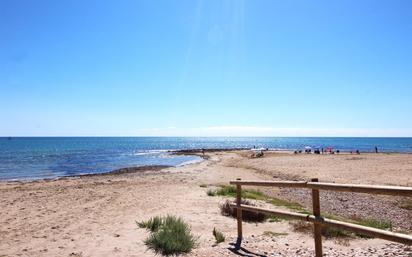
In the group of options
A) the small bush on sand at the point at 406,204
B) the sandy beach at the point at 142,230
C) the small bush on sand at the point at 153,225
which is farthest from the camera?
the small bush on sand at the point at 406,204

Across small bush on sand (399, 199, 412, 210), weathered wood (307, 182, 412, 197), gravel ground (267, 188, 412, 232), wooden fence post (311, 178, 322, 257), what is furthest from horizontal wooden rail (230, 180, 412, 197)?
small bush on sand (399, 199, 412, 210)

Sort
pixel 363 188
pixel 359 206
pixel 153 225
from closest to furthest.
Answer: pixel 363 188, pixel 153 225, pixel 359 206

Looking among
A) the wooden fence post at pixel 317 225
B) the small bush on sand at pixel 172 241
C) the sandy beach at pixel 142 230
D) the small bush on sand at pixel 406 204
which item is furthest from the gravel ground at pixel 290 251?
the small bush on sand at pixel 406 204

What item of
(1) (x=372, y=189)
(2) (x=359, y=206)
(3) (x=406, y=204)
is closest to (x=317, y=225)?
(1) (x=372, y=189)

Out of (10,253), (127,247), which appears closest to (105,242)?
(127,247)

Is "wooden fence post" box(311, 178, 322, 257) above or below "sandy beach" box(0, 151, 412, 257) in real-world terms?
above

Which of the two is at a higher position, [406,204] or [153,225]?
[153,225]

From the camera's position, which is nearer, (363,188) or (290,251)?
(363,188)

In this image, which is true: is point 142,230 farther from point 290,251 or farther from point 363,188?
point 363,188

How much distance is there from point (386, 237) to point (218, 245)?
13.9ft

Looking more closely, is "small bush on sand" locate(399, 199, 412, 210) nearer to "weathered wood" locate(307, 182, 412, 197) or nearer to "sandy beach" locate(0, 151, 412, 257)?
"sandy beach" locate(0, 151, 412, 257)

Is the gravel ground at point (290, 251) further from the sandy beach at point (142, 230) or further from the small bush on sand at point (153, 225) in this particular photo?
the small bush on sand at point (153, 225)

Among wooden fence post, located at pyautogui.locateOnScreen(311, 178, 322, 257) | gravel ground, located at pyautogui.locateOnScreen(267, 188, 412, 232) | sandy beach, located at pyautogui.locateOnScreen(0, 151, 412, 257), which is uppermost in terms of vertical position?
wooden fence post, located at pyautogui.locateOnScreen(311, 178, 322, 257)

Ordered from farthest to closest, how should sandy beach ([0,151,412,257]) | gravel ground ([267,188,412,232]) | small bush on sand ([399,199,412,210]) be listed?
small bush on sand ([399,199,412,210]) → gravel ground ([267,188,412,232]) → sandy beach ([0,151,412,257])
